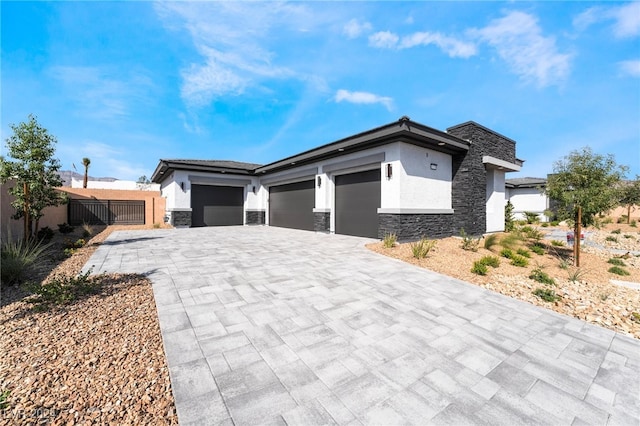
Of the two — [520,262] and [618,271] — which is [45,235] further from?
[618,271]

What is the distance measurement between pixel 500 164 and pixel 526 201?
→ 47.3 feet

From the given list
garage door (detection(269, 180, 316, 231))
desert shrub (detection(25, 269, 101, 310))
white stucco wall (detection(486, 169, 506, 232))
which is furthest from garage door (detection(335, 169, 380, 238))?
desert shrub (detection(25, 269, 101, 310))

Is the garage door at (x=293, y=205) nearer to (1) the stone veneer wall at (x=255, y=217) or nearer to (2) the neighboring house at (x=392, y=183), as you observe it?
(2) the neighboring house at (x=392, y=183)

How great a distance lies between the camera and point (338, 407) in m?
1.85

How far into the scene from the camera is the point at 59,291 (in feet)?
12.2

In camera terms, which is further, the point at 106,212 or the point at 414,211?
the point at 106,212

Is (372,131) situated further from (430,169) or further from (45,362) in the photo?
(45,362)

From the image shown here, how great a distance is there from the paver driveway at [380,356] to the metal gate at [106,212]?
54.4ft

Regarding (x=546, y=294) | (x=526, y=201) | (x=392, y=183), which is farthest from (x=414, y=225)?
(x=526, y=201)

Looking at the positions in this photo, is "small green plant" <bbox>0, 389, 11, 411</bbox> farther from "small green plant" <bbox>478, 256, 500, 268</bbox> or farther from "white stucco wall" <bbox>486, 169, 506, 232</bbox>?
"white stucco wall" <bbox>486, 169, 506, 232</bbox>

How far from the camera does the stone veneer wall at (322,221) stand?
12.3 metres

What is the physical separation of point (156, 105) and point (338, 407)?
1407 centimetres

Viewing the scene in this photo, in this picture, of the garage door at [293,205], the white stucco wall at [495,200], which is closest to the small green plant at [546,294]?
the white stucco wall at [495,200]

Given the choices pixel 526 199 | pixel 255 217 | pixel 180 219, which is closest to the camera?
pixel 180 219
